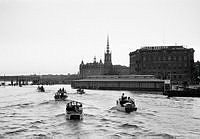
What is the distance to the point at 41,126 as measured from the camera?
47938 mm

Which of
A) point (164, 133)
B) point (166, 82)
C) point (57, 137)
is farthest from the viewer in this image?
point (166, 82)

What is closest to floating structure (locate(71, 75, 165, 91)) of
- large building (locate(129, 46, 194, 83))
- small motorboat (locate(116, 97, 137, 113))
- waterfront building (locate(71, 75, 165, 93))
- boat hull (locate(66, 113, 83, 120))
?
waterfront building (locate(71, 75, 165, 93))

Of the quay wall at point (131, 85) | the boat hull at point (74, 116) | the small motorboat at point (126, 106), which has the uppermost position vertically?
the quay wall at point (131, 85)

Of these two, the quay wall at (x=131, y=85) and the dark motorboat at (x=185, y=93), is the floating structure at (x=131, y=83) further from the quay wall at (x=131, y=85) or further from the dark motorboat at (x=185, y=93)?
the dark motorboat at (x=185, y=93)

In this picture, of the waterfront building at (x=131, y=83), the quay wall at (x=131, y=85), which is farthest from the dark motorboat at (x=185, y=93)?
the quay wall at (x=131, y=85)

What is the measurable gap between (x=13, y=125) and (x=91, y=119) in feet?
45.5

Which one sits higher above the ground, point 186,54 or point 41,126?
point 186,54

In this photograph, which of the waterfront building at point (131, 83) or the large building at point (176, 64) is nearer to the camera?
the waterfront building at point (131, 83)

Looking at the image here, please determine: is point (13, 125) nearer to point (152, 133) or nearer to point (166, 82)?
point (152, 133)

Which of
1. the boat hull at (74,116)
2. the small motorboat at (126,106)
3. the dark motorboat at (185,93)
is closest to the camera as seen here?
the boat hull at (74,116)

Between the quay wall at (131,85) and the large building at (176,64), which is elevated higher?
the large building at (176,64)

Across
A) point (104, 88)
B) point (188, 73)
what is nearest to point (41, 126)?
point (104, 88)

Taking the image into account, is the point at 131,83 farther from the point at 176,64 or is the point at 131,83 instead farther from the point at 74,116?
the point at 74,116

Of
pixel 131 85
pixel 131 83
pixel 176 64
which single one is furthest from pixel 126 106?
pixel 176 64
